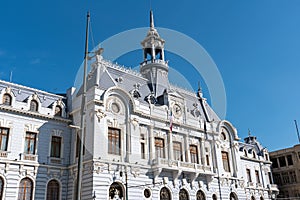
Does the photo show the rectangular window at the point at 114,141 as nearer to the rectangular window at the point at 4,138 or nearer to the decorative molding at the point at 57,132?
the decorative molding at the point at 57,132

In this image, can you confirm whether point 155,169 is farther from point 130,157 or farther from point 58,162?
point 58,162

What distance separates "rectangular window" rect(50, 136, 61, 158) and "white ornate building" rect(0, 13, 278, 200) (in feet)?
0.37

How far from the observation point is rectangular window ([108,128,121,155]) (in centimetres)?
3566

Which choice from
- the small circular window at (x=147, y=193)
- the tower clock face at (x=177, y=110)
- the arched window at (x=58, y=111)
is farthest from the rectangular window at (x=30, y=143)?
the tower clock face at (x=177, y=110)

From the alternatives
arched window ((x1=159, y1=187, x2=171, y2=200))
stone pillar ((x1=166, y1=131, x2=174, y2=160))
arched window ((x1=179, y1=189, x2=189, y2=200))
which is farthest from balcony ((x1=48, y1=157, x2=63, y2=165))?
arched window ((x1=179, y1=189, x2=189, y2=200))

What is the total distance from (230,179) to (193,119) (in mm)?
10383

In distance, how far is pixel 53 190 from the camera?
34438 millimetres

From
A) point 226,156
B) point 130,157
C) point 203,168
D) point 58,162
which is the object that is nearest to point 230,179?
point 226,156

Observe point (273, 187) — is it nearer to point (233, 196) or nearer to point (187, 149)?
point (233, 196)

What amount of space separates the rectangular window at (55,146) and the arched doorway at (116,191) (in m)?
7.32

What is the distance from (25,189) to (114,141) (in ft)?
33.9

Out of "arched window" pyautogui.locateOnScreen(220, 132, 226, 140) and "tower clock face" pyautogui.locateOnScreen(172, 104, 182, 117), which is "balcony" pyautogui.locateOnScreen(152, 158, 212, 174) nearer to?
"tower clock face" pyautogui.locateOnScreen(172, 104, 182, 117)

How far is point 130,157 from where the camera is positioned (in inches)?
1427

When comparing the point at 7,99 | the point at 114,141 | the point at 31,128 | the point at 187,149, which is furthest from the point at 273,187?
the point at 7,99
